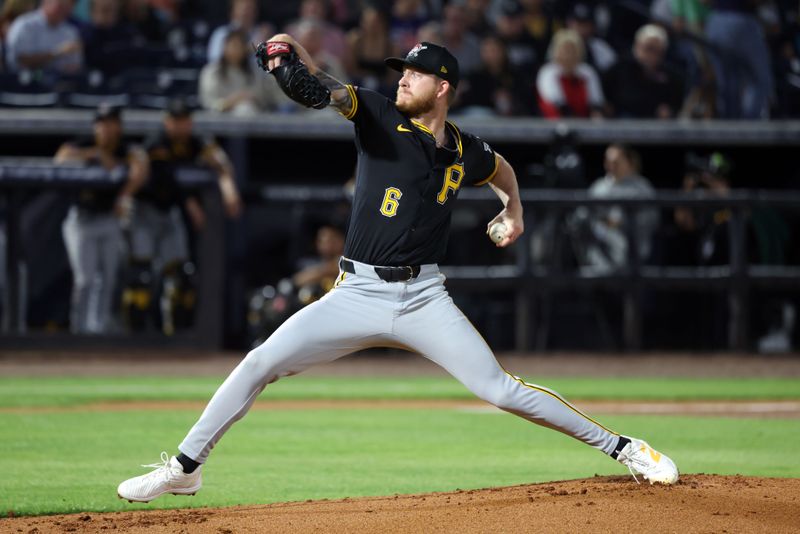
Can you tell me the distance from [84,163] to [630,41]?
654 centimetres

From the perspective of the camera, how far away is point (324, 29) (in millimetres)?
13008

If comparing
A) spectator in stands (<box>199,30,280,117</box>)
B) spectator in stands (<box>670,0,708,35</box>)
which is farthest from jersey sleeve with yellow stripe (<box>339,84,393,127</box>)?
spectator in stands (<box>670,0,708,35</box>)

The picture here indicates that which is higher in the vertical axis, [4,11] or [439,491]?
[4,11]

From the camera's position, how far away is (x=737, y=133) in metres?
12.8

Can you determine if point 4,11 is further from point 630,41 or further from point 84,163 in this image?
point 630,41

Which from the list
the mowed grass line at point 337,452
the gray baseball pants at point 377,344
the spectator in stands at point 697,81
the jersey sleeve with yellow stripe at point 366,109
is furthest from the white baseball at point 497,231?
the spectator in stands at point 697,81

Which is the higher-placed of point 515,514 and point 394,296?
point 394,296

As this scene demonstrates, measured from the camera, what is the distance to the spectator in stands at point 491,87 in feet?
41.7

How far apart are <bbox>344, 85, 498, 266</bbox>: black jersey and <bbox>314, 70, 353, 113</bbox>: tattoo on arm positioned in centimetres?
3

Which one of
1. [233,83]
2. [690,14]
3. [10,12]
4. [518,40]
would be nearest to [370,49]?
[233,83]

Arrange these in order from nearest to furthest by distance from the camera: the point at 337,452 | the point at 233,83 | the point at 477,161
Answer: the point at 477,161, the point at 337,452, the point at 233,83

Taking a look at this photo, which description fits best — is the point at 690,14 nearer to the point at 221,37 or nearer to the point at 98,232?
the point at 221,37

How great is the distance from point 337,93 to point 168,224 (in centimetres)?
731

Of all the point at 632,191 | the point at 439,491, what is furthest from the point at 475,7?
the point at 439,491
